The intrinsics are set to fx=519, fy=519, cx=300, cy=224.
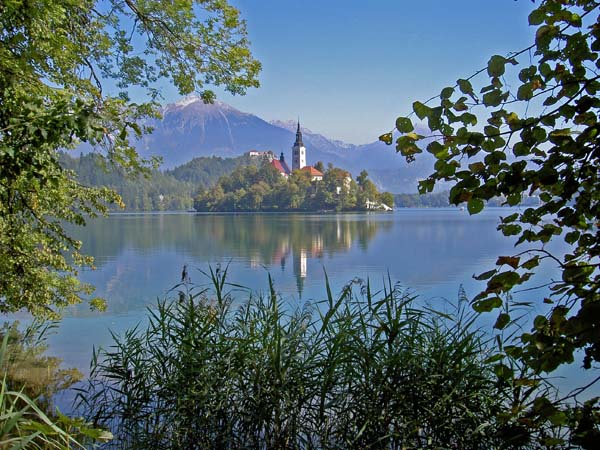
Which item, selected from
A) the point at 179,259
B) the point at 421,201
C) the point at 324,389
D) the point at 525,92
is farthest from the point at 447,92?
the point at 421,201

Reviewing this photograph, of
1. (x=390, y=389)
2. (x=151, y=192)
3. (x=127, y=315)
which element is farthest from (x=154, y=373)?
(x=151, y=192)

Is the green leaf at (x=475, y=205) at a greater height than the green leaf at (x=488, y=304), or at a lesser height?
greater

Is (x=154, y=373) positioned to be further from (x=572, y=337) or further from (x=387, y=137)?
(x=572, y=337)

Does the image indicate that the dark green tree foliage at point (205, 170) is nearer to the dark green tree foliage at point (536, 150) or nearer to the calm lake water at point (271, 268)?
the calm lake water at point (271, 268)

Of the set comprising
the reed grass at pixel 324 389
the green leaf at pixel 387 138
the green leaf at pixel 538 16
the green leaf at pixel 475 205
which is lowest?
the reed grass at pixel 324 389

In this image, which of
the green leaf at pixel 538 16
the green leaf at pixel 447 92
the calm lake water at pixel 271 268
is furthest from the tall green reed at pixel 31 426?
the calm lake water at pixel 271 268

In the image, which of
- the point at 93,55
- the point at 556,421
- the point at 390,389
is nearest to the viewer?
the point at 556,421

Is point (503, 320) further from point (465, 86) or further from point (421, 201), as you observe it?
point (421, 201)

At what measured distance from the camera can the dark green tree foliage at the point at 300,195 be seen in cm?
9325

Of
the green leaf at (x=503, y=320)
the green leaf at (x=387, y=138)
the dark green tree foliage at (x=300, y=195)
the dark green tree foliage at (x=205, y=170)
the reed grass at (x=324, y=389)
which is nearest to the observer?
the green leaf at (x=503, y=320)

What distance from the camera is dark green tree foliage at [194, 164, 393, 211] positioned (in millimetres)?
93250

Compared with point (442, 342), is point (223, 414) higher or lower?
lower

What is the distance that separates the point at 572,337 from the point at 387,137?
2.70ft

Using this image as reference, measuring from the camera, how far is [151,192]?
133 metres
